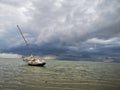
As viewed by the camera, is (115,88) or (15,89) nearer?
(15,89)

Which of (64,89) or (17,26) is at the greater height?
(17,26)

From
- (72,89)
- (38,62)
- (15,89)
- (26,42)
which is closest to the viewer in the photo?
(15,89)

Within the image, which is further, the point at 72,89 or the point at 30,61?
the point at 30,61

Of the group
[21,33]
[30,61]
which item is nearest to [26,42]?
[21,33]

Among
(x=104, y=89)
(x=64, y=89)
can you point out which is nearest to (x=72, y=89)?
(x=64, y=89)

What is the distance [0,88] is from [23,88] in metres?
3.96

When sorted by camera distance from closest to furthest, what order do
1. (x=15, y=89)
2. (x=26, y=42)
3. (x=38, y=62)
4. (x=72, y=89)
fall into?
(x=15, y=89)
(x=72, y=89)
(x=38, y=62)
(x=26, y=42)

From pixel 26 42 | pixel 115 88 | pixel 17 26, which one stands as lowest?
pixel 115 88

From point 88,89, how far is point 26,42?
305 ft

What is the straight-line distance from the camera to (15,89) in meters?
33.8

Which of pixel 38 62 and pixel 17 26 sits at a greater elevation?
pixel 17 26

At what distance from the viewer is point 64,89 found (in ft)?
118

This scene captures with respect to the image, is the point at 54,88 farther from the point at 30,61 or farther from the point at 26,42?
the point at 26,42

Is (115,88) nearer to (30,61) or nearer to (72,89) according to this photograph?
(72,89)
